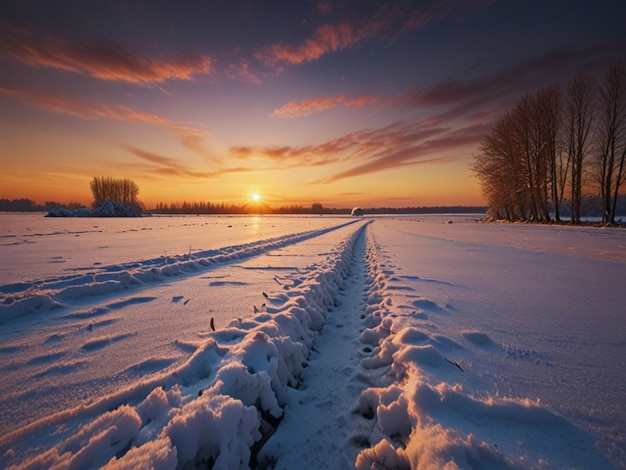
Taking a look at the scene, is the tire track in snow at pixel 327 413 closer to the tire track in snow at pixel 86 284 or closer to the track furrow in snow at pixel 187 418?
the track furrow in snow at pixel 187 418

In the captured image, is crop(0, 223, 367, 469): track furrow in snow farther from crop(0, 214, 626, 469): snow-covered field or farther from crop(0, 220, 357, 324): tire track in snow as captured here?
crop(0, 220, 357, 324): tire track in snow

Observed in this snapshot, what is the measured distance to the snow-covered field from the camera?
1.31 metres

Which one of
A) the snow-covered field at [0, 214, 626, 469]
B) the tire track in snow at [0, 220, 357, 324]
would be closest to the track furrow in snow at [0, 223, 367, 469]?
the snow-covered field at [0, 214, 626, 469]

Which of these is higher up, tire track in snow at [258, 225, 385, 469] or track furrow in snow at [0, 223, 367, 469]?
track furrow in snow at [0, 223, 367, 469]

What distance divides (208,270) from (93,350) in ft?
12.5

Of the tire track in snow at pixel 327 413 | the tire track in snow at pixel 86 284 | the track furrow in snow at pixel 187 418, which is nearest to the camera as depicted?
the track furrow in snow at pixel 187 418

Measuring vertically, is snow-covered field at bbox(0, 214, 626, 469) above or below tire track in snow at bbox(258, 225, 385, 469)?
above

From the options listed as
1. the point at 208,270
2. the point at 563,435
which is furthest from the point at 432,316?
the point at 208,270

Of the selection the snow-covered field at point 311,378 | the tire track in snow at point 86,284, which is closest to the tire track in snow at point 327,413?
the snow-covered field at point 311,378

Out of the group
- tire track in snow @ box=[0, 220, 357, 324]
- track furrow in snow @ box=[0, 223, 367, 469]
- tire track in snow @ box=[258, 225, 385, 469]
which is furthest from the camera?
tire track in snow @ box=[0, 220, 357, 324]

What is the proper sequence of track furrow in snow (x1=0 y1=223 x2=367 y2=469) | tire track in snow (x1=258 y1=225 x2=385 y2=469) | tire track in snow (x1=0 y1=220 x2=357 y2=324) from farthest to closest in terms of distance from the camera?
tire track in snow (x1=0 y1=220 x2=357 y2=324) < tire track in snow (x1=258 y1=225 x2=385 y2=469) < track furrow in snow (x1=0 y1=223 x2=367 y2=469)

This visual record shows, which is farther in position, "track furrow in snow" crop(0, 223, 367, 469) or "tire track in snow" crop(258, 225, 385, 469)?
"tire track in snow" crop(258, 225, 385, 469)

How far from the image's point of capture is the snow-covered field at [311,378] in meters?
1.31

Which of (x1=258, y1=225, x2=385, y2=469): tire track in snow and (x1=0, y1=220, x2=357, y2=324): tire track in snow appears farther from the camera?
(x1=0, y1=220, x2=357, y2=324): tire track in snow
